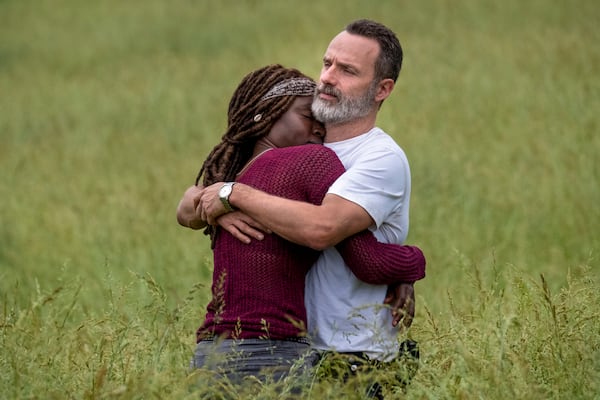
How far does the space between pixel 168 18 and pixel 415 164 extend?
11.1 meters

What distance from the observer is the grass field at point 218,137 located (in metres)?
4.44

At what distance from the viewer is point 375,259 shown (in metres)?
4.29

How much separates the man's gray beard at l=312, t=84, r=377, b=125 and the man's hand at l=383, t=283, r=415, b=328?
0.74m

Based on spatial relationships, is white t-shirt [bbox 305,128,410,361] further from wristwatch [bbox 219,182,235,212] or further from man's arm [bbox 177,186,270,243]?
wristwatch [bbox 219,182,235,212]

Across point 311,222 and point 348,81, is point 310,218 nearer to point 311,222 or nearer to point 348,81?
point 311,222

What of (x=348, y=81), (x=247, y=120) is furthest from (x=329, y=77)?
(x=247, y=120)

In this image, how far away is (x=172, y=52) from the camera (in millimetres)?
18531

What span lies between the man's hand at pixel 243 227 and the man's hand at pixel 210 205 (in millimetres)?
48

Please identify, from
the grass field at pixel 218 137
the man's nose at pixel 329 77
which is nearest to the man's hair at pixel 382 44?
the man's nose at pixel 329 77

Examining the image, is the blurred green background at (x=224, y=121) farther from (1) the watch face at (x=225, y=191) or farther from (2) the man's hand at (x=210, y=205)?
(1) the watch face at (x=225, y=191)

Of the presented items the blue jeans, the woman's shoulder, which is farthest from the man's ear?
the blue jeans

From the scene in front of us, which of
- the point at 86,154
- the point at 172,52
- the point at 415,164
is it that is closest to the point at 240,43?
the point at 172,52

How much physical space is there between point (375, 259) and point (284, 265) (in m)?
0.37

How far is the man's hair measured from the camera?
15.3ft
